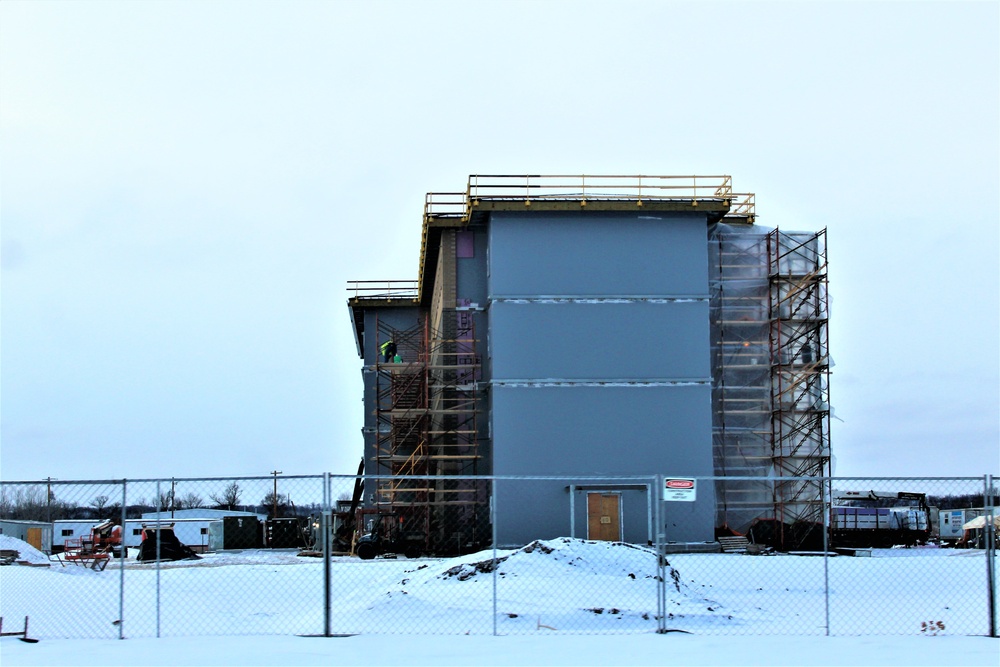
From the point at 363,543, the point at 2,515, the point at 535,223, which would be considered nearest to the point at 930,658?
the point at 2,515

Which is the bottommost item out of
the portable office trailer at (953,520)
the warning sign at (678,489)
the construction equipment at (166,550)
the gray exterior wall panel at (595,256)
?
the portable office trailer at (953,520)

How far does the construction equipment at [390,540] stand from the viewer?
35.3 meters

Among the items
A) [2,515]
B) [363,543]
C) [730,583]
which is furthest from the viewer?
[363,543]

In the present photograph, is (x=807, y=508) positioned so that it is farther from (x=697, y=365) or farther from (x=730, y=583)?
(x=730, y=583)

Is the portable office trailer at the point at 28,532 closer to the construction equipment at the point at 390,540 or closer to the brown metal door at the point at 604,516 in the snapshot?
the construction equipment at the point at 390,540

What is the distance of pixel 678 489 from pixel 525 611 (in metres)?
3.41

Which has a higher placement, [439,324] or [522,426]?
[439,324]

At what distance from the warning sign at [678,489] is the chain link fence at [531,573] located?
0.15 ft

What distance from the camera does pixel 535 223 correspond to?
3897 centimetres

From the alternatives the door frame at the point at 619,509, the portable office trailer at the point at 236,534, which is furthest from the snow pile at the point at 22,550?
the door frame at the point at 619,509

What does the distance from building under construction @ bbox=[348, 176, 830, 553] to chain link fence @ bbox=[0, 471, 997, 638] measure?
213 millimetres

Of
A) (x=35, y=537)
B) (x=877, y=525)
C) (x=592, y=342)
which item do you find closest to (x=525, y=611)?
(x=592, y=342)

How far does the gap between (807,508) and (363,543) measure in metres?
17.7

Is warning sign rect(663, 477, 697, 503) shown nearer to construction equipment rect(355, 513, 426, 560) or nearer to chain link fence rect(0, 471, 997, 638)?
chain link fence rect(0, 471, 997, 638)
